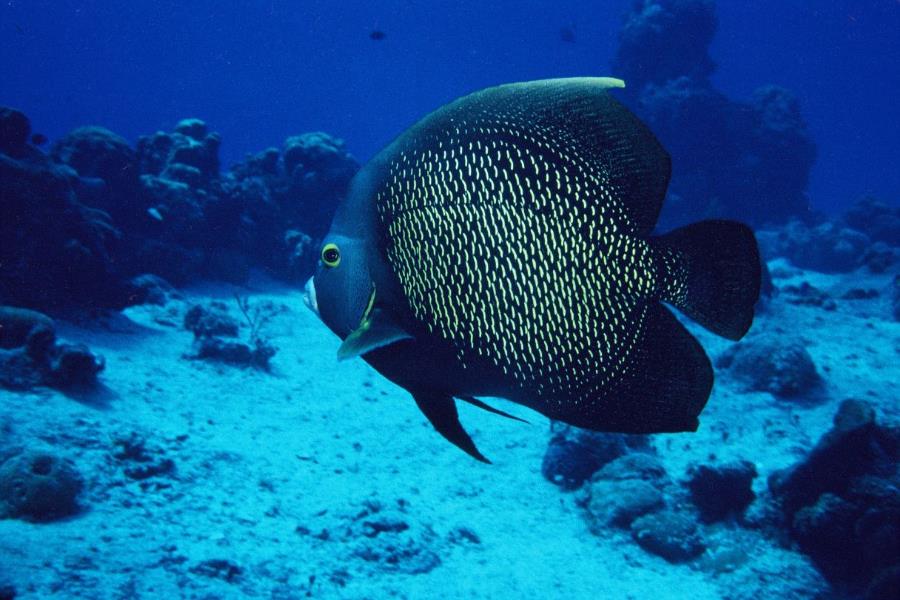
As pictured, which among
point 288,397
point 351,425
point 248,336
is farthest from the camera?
point 248,336

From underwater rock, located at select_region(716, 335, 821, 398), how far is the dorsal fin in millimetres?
7059

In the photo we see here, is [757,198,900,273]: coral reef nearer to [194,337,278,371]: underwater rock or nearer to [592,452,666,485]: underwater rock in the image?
[592,452,666,485]: underwater rock

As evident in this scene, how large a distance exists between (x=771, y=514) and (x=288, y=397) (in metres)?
5.43

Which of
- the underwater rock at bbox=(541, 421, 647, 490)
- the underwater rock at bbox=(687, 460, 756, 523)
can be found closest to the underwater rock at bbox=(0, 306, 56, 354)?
the underwater rock at bbox=(541, 421, 647, 490)

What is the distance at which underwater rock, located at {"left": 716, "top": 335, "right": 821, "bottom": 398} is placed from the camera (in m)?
6.87

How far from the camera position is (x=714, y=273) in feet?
3.51

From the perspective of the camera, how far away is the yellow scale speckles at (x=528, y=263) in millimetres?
1140

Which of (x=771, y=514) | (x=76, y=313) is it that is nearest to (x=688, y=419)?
(x=771, y=514)

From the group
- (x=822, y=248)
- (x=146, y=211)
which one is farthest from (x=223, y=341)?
(x=822, y=248)

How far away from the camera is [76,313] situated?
739 cm

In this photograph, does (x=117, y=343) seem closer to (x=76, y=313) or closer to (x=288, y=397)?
(x=76, y=313)

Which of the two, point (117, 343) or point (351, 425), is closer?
point (351, 425)

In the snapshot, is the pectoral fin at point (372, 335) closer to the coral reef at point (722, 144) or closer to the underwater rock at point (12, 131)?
Answer: the underwater rock at point (12, 131)

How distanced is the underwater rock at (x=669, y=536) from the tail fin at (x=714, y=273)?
4082mm
